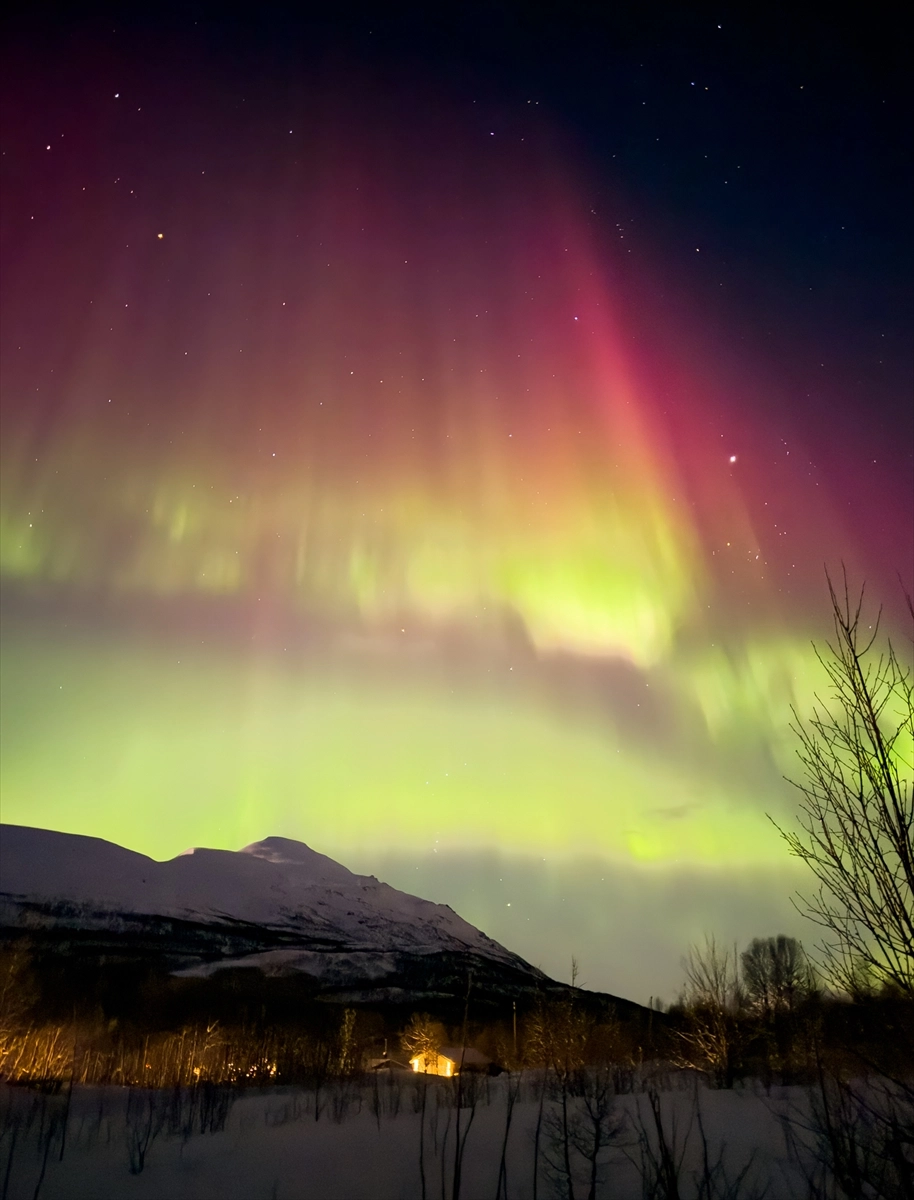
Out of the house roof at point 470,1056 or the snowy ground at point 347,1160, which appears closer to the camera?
the snowy ground at point 347,1160

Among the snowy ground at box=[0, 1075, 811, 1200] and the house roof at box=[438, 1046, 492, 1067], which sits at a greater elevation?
the snowy ground at box=[0, 1075, 811, 1200]

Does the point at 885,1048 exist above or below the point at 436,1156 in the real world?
above

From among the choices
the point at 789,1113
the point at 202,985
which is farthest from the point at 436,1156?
the point at 202,985

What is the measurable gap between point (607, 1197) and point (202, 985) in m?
161

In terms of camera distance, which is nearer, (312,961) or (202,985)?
(202,985)

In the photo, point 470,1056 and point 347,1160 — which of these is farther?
point 470,1056

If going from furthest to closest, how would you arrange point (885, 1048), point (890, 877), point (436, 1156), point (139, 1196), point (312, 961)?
point (312, 961)
point (436, 1156)
point (139, 1196)
point (885, 1048)
point (890, 877)

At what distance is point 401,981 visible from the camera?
196875mm

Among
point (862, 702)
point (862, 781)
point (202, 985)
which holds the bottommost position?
point (202, 985)

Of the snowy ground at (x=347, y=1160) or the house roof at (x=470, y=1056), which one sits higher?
the snowy ground at (x=347, y=1160)

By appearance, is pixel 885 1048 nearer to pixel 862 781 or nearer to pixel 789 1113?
pixel 862 781

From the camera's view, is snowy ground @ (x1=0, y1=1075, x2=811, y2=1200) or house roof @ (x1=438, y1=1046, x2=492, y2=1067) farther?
house roof @ (x1=438, y1=1046, x2=492, y2=1067)

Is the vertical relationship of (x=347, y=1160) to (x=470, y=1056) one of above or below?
above

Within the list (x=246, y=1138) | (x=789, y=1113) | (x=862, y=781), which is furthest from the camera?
(x=789, y=1113)
